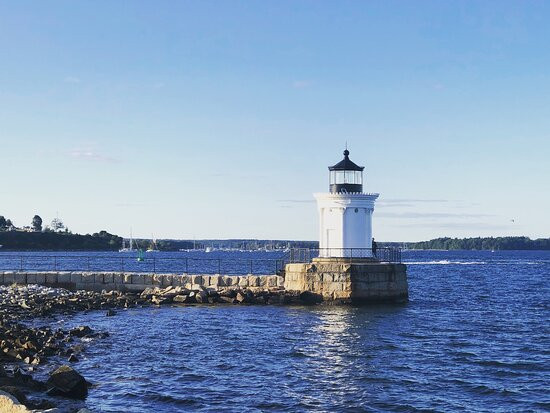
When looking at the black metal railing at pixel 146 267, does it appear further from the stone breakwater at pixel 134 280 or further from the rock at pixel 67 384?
the rock at pixel 67 384

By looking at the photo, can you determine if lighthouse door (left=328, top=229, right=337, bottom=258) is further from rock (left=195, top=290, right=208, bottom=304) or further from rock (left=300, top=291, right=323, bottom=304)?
rock (left=195, top=290, right=208, bottom=304)

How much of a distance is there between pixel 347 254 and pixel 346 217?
1773 millimetres

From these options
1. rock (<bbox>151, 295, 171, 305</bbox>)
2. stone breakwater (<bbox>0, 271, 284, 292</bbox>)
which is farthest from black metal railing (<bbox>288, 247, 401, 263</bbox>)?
rock (<bbox>151, 295, 171, 305</bbox>)

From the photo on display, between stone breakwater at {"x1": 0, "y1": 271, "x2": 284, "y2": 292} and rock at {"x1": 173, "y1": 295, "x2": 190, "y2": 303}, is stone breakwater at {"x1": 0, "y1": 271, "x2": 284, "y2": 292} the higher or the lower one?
the higher one

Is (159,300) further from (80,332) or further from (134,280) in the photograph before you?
→ (80,332)

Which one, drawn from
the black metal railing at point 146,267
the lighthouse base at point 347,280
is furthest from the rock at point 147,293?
the lighthouse base at point 347,280

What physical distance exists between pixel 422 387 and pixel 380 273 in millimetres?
15321

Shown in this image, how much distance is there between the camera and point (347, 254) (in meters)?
33.8

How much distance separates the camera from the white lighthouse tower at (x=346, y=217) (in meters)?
33.8

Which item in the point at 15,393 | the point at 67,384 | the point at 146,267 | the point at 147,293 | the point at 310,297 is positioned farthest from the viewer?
the point at 146,267

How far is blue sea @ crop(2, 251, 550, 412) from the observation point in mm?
16672

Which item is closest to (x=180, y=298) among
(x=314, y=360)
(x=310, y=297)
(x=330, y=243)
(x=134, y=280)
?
(x=134, y=280)

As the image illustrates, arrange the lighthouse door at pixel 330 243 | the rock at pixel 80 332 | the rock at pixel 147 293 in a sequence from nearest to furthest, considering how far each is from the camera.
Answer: the rock at pixel 80 332
the lighthouse door at pixel 330 243
the rock at pixel 147 293

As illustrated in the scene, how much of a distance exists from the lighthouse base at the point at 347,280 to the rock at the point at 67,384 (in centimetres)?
1792
